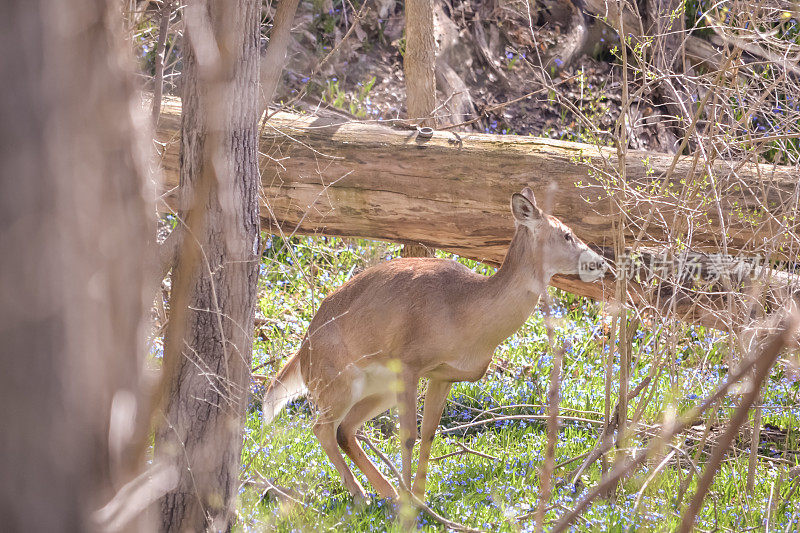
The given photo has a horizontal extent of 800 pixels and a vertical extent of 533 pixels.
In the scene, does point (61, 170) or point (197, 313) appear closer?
point (61, 170)

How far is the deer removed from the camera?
15.5 ft

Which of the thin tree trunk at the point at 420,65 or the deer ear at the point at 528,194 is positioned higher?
the thin tree trunk at the point at 420,65

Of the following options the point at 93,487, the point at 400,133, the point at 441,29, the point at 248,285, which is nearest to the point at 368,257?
the point at 400,133

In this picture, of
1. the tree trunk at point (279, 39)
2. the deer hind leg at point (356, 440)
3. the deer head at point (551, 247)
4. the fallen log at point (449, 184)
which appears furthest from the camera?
the fallen log at point (449, 184)

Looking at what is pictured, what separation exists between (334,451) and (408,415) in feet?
1.99

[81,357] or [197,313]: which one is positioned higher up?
[81,357]

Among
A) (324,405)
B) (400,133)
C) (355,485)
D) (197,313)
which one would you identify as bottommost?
(355,485)

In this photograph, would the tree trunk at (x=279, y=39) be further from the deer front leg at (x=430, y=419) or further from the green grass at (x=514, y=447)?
the deer front leg at (x=430, y=419)

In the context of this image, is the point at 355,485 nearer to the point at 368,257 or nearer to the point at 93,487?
the point at 368,257

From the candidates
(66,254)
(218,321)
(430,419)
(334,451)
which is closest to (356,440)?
(334,451)

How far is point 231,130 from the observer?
3254mm

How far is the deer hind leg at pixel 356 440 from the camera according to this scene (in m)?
4.99

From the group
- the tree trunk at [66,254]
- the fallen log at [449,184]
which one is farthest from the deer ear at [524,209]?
the tree trunk at [66,254]

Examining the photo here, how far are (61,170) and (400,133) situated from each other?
524 cm
